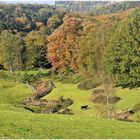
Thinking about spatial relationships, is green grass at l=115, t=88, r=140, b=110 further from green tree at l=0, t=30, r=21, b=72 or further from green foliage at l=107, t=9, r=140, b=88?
green tree at l=0, t=30, r=21, b=72

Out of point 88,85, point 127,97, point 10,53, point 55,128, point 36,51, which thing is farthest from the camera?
point 36,51

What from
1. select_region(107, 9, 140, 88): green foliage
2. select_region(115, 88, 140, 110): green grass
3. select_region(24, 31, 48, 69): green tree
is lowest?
select_region(24, 31, 48, 69): green tree

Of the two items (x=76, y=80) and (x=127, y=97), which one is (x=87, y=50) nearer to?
(x=76, y=80)

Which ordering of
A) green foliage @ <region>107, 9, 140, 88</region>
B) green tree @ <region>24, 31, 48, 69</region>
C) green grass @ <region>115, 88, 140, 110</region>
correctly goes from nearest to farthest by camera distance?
green grass @ <region>115, 88, 140, 110</region>
green foliage @ <region>107, 9, 140, 88</region>
green tree @ <region>24, 31, 48, 69</region>

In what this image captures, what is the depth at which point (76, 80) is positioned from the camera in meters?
93.8

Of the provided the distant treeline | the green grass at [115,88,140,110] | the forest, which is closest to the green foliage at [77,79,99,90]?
the forest

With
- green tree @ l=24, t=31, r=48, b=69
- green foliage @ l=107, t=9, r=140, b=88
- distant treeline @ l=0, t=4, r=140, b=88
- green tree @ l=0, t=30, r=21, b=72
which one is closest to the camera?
green foliage @ l=107, t=9, r=140, b=88

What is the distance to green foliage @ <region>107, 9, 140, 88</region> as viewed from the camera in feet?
253

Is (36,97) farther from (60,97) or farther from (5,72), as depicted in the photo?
(5,72)

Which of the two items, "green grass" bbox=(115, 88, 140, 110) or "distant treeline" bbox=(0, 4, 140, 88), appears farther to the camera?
"distant treeline" bbox=(0, 4, 140, 88)

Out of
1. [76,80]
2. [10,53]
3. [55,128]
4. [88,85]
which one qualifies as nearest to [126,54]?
[88,85]

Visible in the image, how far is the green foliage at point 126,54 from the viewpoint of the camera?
253ft

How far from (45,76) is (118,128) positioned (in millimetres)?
78432

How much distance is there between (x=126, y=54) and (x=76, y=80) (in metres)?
18.5
